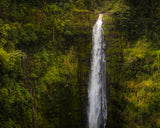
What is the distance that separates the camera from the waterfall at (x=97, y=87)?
977 cm

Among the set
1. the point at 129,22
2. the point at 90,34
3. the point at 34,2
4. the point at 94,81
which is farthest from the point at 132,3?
the point at 34,2

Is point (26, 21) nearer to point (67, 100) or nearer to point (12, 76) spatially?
point (12, 76)

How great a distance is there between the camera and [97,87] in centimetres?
1005

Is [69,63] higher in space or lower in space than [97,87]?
higher

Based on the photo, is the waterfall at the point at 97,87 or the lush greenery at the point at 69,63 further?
the waterfall at the point at 97,87

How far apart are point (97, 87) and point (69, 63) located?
2.77 meters

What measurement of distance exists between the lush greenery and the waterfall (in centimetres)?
38

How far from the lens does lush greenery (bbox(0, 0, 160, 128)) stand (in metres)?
7.96

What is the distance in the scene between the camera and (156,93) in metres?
7.84

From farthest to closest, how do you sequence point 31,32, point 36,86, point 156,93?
point 31,32
point 36,86
point 156,93

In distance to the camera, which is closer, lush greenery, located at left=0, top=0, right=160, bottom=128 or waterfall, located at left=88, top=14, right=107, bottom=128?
lush greenery, located at left=0, top=0, right=160, bottom=128

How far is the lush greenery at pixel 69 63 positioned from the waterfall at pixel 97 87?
378mm

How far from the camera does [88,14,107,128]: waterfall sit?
9.77 m

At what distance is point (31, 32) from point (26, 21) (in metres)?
0.93
